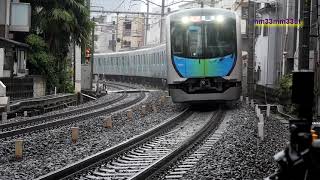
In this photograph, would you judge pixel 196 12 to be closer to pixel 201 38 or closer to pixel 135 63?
pixel 201 38

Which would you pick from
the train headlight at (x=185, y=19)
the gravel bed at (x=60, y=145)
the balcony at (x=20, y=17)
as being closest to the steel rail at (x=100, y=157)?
the gravel bed at (x=60, y=145)

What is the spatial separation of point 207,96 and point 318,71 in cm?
376

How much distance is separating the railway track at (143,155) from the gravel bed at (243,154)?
585mm

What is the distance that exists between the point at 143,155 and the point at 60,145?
7.51 ft

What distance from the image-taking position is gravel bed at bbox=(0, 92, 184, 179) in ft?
29.4

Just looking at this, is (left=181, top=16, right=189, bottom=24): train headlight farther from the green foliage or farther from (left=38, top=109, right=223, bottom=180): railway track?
the green foliage

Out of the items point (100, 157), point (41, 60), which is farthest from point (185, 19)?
point (41, 60)

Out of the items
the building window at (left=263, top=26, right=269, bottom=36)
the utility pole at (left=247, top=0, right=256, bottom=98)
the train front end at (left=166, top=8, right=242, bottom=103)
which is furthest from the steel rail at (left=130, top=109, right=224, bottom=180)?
the building window at (left=263, top=26, right=269, bottom=36)

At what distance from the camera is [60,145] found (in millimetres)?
11758

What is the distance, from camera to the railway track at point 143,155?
8.30 metres

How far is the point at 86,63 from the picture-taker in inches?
1419

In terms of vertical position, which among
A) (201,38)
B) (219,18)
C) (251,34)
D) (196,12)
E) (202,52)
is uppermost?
(196,12)

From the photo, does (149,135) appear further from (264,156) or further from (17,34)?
(17,34)

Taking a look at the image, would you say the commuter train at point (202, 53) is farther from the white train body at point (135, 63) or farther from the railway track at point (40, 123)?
the white train body at point (135, 63)
